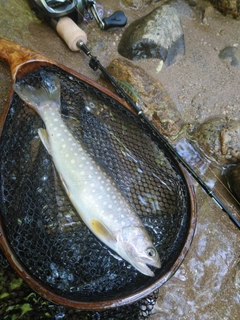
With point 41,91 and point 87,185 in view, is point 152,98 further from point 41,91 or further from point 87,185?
point 87,185

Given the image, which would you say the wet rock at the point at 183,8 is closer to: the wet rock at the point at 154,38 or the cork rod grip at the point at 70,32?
the wet rock at the point at 154,38

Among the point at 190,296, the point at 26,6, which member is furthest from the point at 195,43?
the point at 190,296

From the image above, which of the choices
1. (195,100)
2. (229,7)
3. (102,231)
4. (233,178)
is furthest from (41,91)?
(229,7)

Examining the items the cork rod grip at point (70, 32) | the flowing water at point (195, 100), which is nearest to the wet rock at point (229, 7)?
the flowing water at point (195, 100)

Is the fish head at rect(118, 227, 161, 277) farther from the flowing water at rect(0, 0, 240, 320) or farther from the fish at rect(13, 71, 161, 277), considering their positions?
the flowing water at rect(0, 0, 240, 320)

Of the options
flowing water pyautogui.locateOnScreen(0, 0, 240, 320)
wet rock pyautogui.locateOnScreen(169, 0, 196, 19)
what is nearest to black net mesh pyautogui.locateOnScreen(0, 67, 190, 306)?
flowing water pyautogui.locateOnScreen(0, 0, 240, 320)

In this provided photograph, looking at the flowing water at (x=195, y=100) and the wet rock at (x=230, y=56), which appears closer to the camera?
the flowing water at (x=195, y=100)
